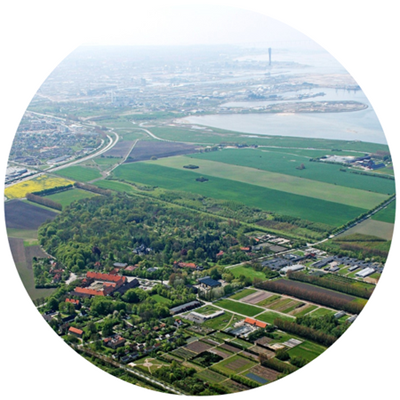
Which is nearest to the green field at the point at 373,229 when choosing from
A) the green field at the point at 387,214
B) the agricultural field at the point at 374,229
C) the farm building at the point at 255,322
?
the agricultural field at the point at 374,229

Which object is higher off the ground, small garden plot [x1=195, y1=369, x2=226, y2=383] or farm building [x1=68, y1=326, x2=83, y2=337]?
farm building [x1=68, y1=326, x2=83, y2=337]

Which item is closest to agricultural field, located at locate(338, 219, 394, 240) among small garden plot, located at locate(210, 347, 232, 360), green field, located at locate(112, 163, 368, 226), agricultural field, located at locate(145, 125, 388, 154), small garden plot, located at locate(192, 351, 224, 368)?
green field, located at locate(112, 163, 368, 226)

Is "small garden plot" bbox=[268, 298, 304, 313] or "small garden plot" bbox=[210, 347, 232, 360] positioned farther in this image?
"small garden plot" bbox=[268, 298, 304, 313]

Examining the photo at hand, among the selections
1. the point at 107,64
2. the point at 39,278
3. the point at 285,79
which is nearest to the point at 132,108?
the point at 107,64

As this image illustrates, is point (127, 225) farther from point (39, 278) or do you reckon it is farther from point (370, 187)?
point (370, 187)

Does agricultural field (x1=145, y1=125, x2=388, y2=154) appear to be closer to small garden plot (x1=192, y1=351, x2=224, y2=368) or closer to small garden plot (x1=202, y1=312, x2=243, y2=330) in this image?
small garden plot (x1=202, y1=312, x2=243, y2=330)

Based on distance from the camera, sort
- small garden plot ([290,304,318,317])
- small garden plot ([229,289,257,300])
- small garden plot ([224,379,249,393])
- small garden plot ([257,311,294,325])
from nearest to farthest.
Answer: small garden plot ([224,379,249,393]) < small garden plot ([257,311,294,325]) < small garden plot ([290,304,318,317]) < small garden plot ([229,289,257,300])
